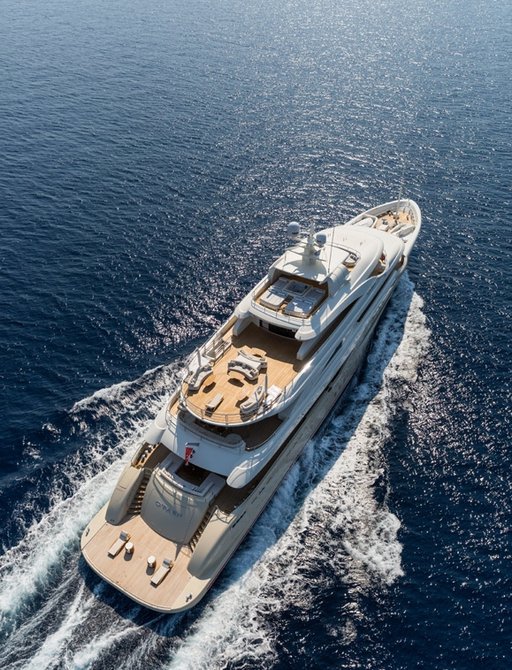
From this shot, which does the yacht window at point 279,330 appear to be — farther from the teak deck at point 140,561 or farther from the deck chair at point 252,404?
the teak deck at point 140,561

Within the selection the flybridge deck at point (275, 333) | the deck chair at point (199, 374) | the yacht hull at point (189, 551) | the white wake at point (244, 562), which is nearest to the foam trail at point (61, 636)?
the white wake at point (244, 562)

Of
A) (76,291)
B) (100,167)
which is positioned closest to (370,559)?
(76,291)

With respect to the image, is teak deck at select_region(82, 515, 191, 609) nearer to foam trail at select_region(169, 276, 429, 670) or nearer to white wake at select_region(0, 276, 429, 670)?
white wake at select_region(0, 276, 429, 670)

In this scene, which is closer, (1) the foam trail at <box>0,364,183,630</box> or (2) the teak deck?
(2) the teak deck

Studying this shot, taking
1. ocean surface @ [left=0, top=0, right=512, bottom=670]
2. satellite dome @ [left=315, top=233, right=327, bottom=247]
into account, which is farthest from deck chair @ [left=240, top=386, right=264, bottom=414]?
satellite dome @ [left=315, top=233, right=327, bottom=247]

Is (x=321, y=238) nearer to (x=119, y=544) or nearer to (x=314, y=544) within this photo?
(x=314, y=544)
